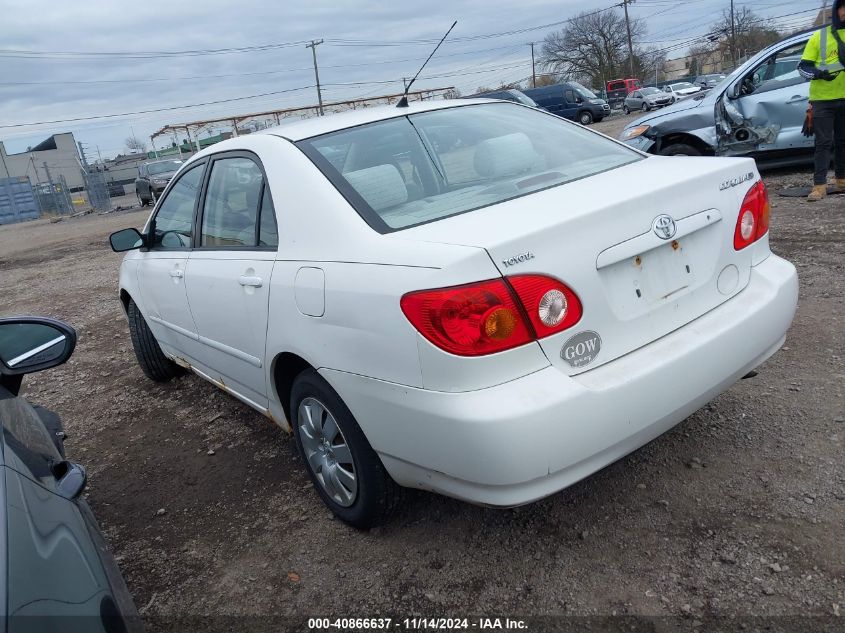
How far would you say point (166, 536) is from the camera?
3164 millimetres

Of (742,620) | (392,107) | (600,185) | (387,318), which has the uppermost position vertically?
(392,107)

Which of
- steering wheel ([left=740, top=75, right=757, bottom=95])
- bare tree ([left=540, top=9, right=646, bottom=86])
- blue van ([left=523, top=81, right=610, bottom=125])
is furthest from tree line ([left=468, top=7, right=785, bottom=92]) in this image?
steering wheel ([left=740, top=75, right=757, bottom=95])

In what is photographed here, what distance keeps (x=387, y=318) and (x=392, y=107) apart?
1.63m

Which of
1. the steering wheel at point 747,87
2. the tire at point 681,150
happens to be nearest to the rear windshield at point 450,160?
the tire at point 681,150

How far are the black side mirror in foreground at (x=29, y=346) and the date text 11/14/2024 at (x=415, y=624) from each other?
1.22 metres

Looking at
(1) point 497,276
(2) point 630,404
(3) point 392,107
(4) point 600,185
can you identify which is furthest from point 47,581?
(3) point 392,107

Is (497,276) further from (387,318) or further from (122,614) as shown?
(122,614)

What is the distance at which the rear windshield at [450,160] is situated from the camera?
8.63 feet

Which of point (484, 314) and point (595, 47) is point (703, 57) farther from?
point (484, 314)

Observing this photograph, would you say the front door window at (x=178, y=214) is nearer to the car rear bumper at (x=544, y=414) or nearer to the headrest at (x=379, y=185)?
the headrest at (x=379, y=185)

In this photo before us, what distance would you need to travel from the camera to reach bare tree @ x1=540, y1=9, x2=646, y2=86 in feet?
234

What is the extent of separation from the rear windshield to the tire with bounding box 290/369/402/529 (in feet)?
2.32

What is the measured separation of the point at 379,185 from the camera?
2.71 meters

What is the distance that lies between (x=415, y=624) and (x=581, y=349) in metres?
1.05
